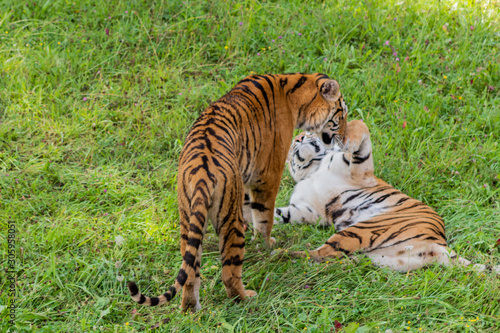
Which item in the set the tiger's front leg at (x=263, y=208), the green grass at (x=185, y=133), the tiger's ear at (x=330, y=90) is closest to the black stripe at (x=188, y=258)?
the green grass at (x=185, y=133)

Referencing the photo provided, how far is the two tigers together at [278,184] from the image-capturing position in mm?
2830

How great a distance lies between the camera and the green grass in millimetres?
3172

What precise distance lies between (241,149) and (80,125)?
2.38 meters

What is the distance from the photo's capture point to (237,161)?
3137mm

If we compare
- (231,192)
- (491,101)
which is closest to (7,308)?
(231,192)

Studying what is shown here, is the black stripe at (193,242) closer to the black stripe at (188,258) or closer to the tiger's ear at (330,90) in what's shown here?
the black stripe at (188,258)

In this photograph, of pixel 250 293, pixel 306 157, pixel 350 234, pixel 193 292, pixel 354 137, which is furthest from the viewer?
pixel 306 157

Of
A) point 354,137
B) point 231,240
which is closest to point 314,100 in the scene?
point 354,137

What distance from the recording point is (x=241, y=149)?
332 cm

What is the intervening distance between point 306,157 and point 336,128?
76 cm

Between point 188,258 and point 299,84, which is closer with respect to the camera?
point 188,258

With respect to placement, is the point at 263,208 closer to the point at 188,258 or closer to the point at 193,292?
the point at 193,292

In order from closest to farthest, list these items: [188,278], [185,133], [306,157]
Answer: [188,278], [306,157], [185,133]

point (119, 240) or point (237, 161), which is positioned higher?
point (237, 161)
